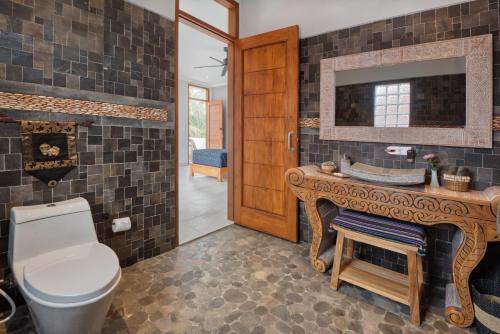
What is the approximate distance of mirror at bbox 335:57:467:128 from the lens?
199 cm

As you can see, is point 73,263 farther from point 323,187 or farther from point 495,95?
point 495,95

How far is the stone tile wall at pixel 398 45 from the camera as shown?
6.21 ft

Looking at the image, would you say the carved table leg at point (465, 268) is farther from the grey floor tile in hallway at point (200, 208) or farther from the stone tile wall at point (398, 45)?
the grey floor tile in hallway at point (200, 208)

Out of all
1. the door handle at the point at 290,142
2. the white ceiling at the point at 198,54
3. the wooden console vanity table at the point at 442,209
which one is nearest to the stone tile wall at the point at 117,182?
the door handle at the point at 290,142

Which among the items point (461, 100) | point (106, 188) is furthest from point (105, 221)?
point (461, 100)

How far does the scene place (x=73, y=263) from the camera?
1.52 m

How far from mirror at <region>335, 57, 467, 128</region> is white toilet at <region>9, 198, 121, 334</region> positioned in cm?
→ 214

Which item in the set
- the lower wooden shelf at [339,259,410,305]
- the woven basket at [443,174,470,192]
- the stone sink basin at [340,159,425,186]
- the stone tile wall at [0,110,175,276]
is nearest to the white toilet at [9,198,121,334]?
the stone tile wall at [0,110,175,276]

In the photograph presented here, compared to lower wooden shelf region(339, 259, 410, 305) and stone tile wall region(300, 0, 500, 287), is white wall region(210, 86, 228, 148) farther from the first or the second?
lower wooden shelf region(339, 259, 410, 305)

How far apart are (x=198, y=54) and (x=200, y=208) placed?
3.66 m

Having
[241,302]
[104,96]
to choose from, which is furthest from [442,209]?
[104,96]

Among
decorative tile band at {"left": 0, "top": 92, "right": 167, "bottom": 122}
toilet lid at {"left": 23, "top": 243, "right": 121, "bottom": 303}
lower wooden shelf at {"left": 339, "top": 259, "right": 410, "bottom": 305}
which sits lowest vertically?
lower wooden shelf at {"left": 339, "top": 259, "right": 410, "bottom": 305}

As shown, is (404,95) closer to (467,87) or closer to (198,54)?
(467,87)

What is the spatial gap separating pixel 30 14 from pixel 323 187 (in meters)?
2.28
